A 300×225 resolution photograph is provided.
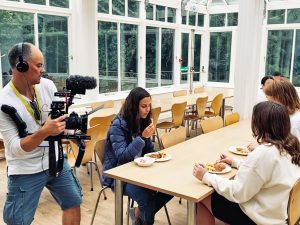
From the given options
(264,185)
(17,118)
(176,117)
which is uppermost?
(17,118)

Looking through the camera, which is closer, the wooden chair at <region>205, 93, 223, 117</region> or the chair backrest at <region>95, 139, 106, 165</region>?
the chair backrest at <region>95, 139, 106, 165</region>

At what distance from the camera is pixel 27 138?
1695 mm

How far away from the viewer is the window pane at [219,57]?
9.63 metres

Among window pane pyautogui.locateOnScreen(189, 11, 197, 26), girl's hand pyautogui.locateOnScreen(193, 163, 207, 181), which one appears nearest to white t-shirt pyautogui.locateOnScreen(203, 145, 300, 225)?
girl's hand pyautogui.locateOnScreen(193, 163, 207, 181)

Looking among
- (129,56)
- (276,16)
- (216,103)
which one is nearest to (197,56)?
(276,16)

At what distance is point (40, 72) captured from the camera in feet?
5.87

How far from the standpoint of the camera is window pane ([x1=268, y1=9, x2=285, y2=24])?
8.47 meters


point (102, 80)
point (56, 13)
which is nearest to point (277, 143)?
point (56, 13)

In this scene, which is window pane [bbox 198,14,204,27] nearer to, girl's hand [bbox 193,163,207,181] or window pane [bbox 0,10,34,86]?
window pane [bbox 0,10,34,86]

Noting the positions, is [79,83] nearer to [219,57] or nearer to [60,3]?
[60,3]

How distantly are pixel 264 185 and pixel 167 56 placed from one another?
7072 millimetres

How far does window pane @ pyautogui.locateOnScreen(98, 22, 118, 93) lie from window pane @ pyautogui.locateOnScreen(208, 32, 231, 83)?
3.94m

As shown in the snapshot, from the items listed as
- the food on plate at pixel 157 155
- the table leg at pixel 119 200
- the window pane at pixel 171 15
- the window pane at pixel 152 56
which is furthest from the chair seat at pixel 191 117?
the table leg at pixel 119 200

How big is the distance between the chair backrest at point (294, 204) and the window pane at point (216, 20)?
8.34 metres
